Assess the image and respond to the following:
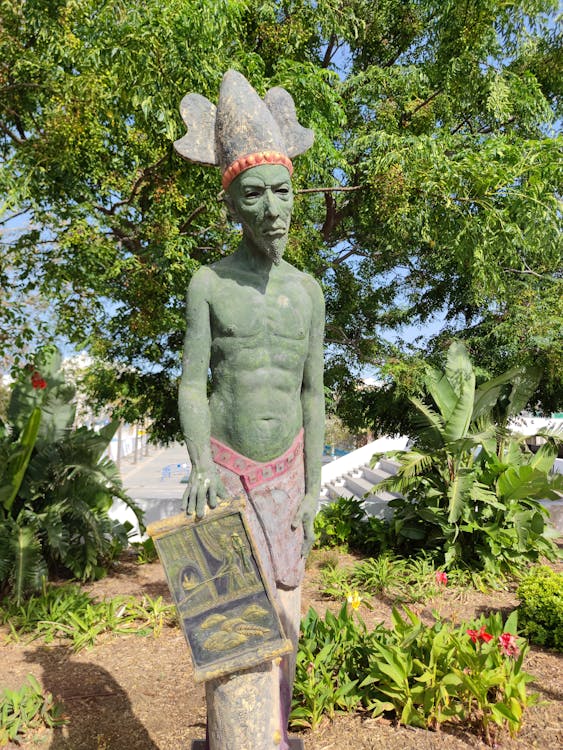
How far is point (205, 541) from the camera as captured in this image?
2.36m

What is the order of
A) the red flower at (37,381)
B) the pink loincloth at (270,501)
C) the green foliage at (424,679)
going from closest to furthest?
the pink loincloth at (270,501) < the green foliage at (424,679) < the red flower at (37,381)

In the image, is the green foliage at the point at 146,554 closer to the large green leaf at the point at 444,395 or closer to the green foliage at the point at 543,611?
the large green leaf at the point at 444,395

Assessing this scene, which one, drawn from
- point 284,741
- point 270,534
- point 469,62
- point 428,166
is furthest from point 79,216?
point 469,62

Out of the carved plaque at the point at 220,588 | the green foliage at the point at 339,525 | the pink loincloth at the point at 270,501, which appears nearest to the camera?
the carved plaque at the point at 220,588

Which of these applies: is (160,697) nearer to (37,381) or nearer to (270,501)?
(270,501)

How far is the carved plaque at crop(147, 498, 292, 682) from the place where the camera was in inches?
90.7

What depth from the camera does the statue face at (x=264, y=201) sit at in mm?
2480

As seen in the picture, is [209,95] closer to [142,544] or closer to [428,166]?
[428,166]

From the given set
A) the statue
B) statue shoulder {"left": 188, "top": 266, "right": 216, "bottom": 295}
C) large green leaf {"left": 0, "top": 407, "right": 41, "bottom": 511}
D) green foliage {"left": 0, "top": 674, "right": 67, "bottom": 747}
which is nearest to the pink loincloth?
the statue

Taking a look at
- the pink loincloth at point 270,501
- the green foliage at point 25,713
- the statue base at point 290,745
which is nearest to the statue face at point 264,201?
the pink loincloth at point 270,501

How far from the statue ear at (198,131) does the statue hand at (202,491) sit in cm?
138

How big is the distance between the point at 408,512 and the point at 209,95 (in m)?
5.44

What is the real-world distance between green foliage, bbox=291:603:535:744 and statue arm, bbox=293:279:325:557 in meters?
1.67

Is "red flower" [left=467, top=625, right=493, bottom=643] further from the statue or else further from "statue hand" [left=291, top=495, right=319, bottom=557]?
"statue hand" [left=291, top=495, right=319, bottom=557]
